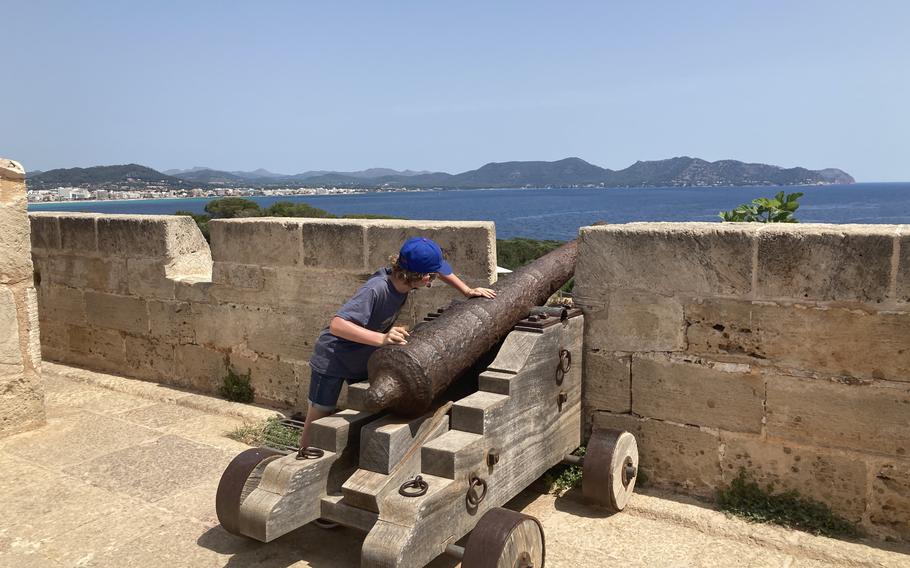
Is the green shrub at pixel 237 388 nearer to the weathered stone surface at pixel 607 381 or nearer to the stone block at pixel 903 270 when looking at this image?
the weathered stone surface at pixel 607 381

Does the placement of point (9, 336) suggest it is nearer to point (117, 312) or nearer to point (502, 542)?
point (117, 312)

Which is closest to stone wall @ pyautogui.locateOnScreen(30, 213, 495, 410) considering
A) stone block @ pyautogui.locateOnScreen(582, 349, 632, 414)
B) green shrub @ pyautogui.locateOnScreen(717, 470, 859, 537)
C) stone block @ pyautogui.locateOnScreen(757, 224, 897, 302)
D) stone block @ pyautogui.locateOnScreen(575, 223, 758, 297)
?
stone block @ pyautogui.locateOnScreen(575, 223, 758, 297)

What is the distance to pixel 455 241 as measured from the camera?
4.61 metres

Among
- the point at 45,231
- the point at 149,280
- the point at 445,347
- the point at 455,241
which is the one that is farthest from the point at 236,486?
the point at 45,231

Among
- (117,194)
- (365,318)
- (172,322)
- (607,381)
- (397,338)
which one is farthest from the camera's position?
(117,194)

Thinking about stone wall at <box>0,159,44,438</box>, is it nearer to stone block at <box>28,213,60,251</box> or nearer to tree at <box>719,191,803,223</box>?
stone block at <box>28,213,60,251</box>

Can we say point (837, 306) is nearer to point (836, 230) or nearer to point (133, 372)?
point (836, 230)

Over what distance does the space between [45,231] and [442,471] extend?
5821mm

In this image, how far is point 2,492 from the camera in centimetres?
403

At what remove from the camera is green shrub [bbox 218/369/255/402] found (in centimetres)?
575

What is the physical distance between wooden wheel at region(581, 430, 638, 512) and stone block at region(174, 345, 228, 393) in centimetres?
341

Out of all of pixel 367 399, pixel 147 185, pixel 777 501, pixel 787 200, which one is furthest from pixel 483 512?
pixel 147 185

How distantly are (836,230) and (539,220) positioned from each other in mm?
76351

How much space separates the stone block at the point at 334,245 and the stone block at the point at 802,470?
264cm
